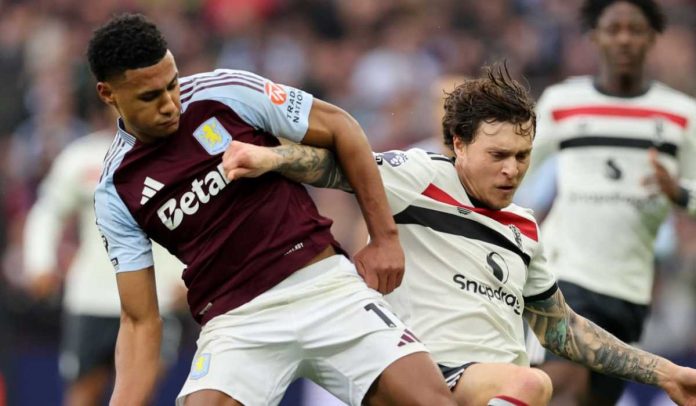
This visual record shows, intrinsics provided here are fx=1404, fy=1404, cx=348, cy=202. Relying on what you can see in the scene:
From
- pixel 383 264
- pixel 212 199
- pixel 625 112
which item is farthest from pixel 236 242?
pixel 625 112

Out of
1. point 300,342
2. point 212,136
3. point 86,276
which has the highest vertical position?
point 212,136

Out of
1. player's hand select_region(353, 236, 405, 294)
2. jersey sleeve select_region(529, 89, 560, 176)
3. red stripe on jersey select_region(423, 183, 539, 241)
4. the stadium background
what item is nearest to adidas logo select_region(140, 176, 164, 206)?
player's hand select_region(353, 236, 405, 294)

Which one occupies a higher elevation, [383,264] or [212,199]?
[212,199]

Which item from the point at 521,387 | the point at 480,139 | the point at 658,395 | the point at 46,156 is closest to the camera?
the point at 521,387

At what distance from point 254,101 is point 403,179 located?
0.63 m

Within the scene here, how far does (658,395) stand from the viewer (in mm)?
9320

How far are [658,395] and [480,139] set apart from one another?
15.6ft

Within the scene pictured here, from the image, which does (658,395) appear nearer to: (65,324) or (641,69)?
(641,69)

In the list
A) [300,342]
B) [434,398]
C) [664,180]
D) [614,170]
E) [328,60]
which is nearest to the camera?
[434,398]

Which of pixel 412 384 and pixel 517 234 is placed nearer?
pixel 412 384

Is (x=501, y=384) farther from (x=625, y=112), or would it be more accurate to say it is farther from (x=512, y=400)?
(x=625, y=112)

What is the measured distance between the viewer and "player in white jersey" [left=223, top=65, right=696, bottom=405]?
507 centimetres

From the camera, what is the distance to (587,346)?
5.29 meters

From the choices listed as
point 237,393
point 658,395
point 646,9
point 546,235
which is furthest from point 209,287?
point 658,395
